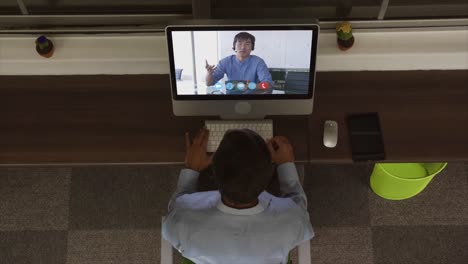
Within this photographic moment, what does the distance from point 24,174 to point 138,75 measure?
3.91ft

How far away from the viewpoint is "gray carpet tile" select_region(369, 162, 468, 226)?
2756 mm

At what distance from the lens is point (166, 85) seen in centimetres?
219

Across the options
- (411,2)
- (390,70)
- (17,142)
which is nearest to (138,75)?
(17,142)

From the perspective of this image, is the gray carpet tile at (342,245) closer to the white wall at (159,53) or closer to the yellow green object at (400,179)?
the yellow green object at (400,179)

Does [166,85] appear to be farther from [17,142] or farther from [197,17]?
[17,142]

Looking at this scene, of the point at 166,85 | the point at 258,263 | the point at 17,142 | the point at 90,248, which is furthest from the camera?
the point at 90,248

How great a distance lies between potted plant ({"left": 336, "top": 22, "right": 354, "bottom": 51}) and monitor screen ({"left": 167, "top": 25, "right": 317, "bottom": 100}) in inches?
16.3

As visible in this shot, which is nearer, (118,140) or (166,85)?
(118,140)

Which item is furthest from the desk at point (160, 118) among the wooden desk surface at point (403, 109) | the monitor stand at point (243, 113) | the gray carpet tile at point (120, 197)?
the gray carpet tile at point (120, 197)

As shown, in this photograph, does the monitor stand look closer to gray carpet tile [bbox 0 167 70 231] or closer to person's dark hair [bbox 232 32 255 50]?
person's dark hair [bbox 232 32 255 50]

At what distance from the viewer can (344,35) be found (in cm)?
219

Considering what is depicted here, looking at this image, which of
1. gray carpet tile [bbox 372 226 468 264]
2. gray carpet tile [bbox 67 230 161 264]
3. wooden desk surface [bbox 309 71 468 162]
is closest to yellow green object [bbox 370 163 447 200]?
gray carpet tile [bbox 372 226 468 264]

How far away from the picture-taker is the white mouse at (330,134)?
198cm

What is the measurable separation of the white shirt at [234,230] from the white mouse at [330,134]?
32cm
